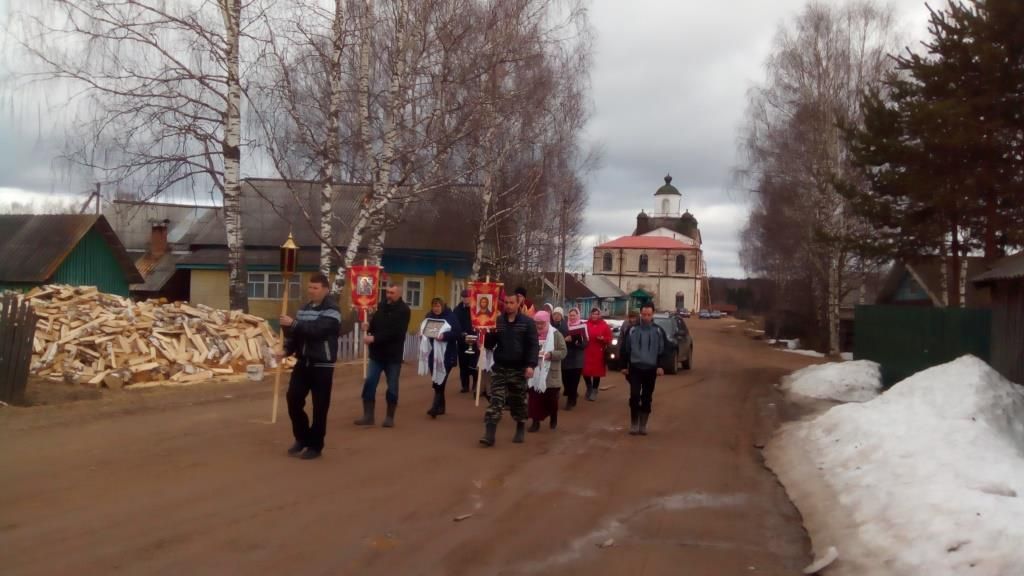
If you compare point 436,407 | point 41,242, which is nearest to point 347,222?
point 41,242

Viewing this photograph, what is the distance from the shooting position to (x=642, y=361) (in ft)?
38.4

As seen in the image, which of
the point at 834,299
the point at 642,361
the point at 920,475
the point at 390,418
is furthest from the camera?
the point at 834,299

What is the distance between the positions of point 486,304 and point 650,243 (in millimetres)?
98337

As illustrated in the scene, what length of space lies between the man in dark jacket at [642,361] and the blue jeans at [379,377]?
10.1ft

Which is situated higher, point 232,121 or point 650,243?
point 650,243

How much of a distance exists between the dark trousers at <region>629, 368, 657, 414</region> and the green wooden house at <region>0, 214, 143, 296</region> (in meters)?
20.8

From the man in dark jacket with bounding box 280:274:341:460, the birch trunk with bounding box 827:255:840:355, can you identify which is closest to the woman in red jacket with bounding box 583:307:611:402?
the man in dark jacket with bounding box 280:274:341:460

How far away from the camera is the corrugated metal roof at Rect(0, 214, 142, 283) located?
86.6 ft

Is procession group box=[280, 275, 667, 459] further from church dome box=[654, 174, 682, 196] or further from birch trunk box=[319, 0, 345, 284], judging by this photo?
church dome box=[654, 174, 682, 196]

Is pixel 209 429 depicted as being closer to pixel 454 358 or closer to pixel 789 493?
pixel 454 358

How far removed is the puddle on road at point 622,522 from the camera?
6.11 m

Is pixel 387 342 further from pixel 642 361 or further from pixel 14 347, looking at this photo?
pixel 14 347

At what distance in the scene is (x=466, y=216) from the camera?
3397 centimetres

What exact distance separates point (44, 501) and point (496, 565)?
142 inches
